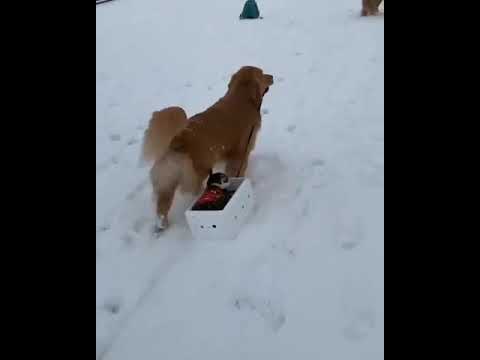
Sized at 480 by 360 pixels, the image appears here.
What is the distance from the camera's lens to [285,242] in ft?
7.26

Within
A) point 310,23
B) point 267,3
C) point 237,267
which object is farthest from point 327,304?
point 267,3

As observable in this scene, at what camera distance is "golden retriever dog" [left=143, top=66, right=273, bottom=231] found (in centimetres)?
233

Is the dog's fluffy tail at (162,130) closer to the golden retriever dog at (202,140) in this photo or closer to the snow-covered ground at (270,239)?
the golden retriever dog at (202,140)

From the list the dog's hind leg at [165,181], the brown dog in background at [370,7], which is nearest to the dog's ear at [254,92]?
the dog's hind leg at [165,181]

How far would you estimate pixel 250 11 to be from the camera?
23.1ft

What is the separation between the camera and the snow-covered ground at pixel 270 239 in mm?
1732

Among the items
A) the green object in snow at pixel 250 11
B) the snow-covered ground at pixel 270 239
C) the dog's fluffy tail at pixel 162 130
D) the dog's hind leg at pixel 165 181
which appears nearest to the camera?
the snow-covered ground at pixel 270 239

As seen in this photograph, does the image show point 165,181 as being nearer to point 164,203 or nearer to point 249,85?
point 164,203

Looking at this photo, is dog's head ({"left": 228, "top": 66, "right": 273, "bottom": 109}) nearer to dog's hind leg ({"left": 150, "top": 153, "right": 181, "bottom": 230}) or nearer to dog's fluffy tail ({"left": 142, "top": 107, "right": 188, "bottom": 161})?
dog's fluffy tail ({"left": 142, "top": 107, "right": 188, "bottom": 161})

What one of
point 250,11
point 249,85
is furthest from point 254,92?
point 250,11

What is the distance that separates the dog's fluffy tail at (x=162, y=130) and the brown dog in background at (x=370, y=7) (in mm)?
4330

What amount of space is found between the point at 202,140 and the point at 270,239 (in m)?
0.60
